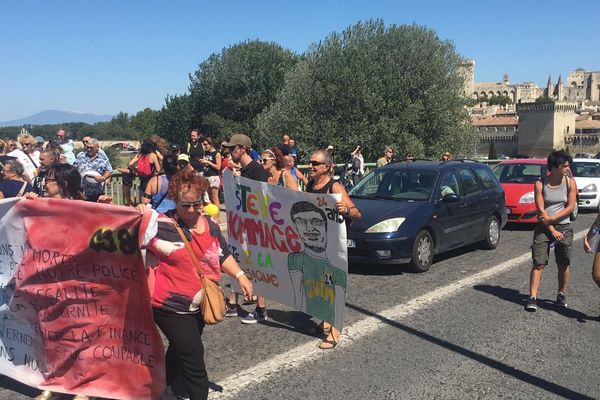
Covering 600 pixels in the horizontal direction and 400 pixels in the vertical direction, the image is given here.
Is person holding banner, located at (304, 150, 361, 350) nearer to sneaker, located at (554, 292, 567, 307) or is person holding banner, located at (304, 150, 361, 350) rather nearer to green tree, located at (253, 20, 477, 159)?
sneaker, located at (554, 292, 567, 307)

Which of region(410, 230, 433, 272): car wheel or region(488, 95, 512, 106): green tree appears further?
region(488, 95, 512, 106): green tree

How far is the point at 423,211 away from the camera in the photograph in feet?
28.6

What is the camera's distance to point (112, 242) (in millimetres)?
3918

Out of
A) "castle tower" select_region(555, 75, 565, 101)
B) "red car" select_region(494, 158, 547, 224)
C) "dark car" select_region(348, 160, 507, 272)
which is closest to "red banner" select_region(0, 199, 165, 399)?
"dark car" select_region(348, 160, 507, 272)

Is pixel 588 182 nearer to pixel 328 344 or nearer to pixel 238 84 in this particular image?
pixel 328 344

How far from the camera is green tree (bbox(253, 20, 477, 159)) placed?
118 feet

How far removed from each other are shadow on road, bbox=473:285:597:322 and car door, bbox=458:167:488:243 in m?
2.21

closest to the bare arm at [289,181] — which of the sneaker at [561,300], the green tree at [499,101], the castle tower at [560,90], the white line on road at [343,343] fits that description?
the white line on road at [343,343]

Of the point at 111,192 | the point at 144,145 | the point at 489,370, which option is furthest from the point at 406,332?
the point at 111,192

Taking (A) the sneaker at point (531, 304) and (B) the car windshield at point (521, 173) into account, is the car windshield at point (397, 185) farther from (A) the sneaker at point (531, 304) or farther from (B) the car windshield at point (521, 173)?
(B) the car windshield at point (521, 173)

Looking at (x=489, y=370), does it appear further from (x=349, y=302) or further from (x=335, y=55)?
(x=335, y=55)

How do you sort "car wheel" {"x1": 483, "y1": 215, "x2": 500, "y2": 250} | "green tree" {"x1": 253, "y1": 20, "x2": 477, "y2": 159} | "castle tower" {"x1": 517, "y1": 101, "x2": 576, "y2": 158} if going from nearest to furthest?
"car wheel" {"x1": 483, "y1": 215, "x2": 500, "y2": 250} → "green tree" {"x1": 253, "y1": 20, "x2": 477, "y2": 159} → "castle tower" {"x1": 517, "y1": 101, "x2": 576, "y2": 158}

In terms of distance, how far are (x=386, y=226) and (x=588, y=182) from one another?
34.7ft

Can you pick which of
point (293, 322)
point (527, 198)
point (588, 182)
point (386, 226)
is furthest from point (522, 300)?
point (588, 182)
